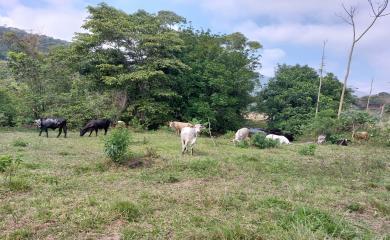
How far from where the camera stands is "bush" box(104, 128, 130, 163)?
29.7ft

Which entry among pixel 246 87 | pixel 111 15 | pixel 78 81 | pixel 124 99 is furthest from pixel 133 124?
pixel 246 87

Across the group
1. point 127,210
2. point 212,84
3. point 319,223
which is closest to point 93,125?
point 212,84

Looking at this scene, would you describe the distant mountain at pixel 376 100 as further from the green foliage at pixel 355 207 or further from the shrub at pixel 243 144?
the green foliage at pixel 355 207

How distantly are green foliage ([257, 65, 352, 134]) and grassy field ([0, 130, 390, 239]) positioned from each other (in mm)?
19968

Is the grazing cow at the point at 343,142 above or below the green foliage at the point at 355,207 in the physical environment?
above

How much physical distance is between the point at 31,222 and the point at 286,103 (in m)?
28.7

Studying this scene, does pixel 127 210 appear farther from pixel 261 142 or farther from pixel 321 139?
pixel 321 139

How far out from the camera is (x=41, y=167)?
28.7 ft

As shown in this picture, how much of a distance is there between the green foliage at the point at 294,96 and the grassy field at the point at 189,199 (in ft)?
65.5

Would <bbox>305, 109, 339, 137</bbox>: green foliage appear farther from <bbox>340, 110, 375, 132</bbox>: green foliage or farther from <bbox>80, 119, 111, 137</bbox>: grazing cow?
<bbox>80, 119, 111, 137</bbox>: grazing cow

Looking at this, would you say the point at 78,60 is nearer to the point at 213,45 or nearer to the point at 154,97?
the point at 154,97

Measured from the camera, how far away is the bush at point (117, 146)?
29.7ft

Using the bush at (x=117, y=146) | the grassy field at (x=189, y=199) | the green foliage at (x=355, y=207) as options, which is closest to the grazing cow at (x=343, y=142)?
the grassy field at (x=189, y=199)

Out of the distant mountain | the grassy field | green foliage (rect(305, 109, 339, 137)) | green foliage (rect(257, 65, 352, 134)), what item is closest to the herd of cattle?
green foliage (rect(305, 109, 339, 137))
